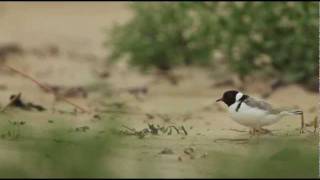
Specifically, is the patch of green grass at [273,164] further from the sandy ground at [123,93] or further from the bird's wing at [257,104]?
the bird's wing at [257,104]

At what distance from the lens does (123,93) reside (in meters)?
11.5

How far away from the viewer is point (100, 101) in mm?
10273

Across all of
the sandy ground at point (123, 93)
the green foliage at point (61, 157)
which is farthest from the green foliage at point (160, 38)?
the green foliage at point (61, 157)

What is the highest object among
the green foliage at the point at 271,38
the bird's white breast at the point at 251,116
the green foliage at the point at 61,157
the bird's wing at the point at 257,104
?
the green foliage at the point at 271,38

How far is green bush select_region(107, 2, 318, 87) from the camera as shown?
11742 millimetres

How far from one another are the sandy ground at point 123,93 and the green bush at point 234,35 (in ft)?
1.31

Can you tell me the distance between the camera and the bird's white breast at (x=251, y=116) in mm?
6057

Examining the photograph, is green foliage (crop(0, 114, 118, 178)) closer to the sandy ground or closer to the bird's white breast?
the sandy ground

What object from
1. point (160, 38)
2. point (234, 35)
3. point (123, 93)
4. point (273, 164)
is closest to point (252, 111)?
point (273, 164)

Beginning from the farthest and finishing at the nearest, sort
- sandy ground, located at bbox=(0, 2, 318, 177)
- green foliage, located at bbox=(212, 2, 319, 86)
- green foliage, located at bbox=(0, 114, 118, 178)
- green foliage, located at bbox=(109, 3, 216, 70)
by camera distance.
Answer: green foliage, located at bbox=(109, 3, 216, 70) → green foliage, located at bbox=(212, 2, 319, 86) → sandy ground, located at bbox=(0, 2, 318, 177) → green foliage, located at bbox=(0, 114, 118, 178)

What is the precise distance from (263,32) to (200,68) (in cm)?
149

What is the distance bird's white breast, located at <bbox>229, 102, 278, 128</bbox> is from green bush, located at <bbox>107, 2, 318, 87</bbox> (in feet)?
17.9

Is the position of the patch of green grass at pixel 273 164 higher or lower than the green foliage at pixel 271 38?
lower

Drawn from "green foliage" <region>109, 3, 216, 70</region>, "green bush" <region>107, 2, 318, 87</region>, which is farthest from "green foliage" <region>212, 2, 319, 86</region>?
"green foliage" <region>109, 3, 216, 70</region>
